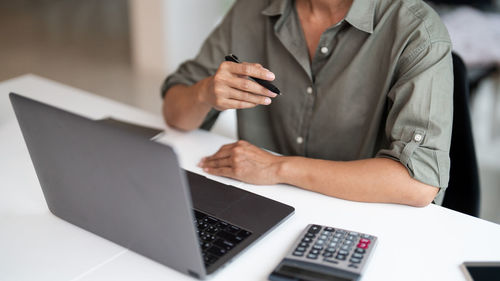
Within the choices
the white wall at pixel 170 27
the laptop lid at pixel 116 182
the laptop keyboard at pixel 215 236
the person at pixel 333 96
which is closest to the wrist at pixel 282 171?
the person at pixel 333 96

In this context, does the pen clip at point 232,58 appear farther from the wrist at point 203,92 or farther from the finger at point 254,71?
the wrist at point 203,92

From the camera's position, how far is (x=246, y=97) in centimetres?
125

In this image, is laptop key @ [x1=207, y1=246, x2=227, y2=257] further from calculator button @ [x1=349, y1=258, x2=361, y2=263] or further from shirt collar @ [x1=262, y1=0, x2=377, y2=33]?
shirt collar @ [x1=262, y1=0, x2=377, y2=33]

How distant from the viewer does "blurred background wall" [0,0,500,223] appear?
3.11 meters

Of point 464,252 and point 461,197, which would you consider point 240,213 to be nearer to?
point 464,252

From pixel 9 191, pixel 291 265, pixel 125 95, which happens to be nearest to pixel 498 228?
pixel 291 265

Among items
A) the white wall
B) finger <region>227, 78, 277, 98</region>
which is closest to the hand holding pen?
finger <region>227, 78, 277, 98</region>

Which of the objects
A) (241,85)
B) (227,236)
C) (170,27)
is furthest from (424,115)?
(170,27)

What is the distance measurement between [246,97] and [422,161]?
0.38m

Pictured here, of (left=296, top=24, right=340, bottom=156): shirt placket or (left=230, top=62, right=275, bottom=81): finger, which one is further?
(left=296, top=24, right=340, bottom=156): shirt placket

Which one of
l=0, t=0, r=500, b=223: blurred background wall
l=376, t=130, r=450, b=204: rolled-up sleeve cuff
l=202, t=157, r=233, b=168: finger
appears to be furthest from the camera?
l=0, t=0, r=500, b=223: blurred background wall

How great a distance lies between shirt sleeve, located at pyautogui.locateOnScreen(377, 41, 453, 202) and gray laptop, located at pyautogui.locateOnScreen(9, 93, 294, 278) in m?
0.27

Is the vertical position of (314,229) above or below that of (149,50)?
above

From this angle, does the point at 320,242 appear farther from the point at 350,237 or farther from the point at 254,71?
the point at 254,71
